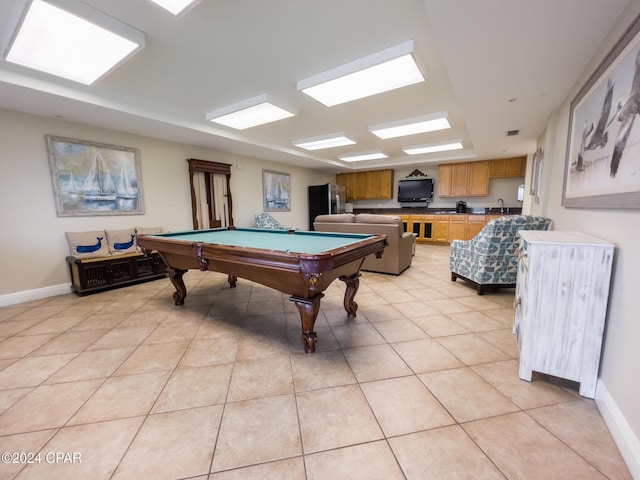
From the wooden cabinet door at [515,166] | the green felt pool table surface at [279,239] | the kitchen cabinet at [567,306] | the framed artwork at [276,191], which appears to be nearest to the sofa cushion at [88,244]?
the green felt pool table surface at [279,239]

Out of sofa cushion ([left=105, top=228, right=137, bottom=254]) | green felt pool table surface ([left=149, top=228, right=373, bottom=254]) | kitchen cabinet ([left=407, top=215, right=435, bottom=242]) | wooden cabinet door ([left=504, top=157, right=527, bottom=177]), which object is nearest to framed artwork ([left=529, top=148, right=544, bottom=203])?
wooden cabinet door ([left=504, top=157, right=527, bottom=177])

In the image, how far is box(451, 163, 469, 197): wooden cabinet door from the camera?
6676mm

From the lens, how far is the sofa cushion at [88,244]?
330cm

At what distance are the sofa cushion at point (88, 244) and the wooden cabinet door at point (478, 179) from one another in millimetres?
7899

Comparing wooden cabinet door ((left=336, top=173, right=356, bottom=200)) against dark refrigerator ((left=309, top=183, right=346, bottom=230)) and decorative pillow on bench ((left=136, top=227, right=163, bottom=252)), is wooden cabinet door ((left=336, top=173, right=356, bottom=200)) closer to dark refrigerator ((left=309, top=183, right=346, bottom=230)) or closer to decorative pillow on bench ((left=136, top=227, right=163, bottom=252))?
dark refrigerator ((left=309, top=183, right=346, bottom=230))

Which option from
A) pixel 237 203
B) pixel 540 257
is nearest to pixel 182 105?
pixel 237 203

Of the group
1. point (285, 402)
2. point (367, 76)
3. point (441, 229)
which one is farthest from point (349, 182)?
point (285, 402)

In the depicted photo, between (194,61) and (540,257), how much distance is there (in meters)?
3.20

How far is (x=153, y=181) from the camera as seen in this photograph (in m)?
4.21

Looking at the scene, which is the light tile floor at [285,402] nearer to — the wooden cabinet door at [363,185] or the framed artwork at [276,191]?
the framed artwork at [276,191]

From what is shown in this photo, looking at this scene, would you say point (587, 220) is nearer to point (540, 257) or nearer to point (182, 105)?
point (540, 257)

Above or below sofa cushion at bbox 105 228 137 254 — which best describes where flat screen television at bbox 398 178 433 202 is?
above

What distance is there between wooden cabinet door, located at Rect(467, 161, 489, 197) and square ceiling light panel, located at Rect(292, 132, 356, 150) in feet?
12.3

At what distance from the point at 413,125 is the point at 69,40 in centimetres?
393
